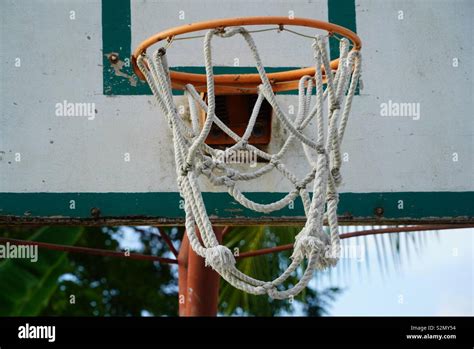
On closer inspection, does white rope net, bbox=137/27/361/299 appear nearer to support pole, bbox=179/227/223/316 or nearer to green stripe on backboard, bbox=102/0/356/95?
green stripe on backboard, bbox=102/0/356/95

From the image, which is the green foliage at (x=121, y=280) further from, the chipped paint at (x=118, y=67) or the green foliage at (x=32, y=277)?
the chipped paint at (x=118, y=67)

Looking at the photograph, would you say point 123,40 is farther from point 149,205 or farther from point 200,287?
point 200,287

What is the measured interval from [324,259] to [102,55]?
1031 millimetres

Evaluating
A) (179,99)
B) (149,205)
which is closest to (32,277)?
(149,205)

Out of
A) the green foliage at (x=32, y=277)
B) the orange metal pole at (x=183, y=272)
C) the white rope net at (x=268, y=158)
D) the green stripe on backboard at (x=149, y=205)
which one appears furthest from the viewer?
the green foliage at (x=32, y=277)

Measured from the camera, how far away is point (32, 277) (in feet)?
15.5

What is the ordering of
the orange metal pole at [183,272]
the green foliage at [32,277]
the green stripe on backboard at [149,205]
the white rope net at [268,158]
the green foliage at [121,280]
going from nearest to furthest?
the white rope net at [268,158]
the green stripe on backboard at [149,205]
the orange metal pole at [183,272]
the green foliage at [32,277]
the green foliage at [121,280]

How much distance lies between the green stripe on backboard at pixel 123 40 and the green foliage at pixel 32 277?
6.55 feet

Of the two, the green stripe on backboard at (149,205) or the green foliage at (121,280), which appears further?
the green foliage at (121,280)

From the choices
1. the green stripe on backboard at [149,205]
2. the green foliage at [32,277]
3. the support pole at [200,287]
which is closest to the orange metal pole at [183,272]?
the support pole at [200,287]

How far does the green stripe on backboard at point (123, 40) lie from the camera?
2.87 meters

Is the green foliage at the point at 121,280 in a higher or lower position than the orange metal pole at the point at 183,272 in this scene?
lower

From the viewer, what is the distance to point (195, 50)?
2.83m

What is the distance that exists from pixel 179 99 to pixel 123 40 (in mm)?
309
